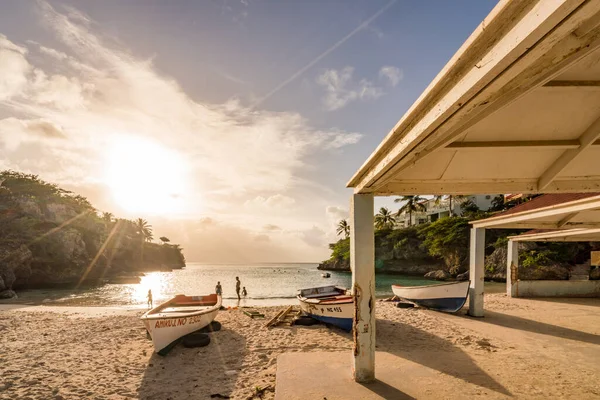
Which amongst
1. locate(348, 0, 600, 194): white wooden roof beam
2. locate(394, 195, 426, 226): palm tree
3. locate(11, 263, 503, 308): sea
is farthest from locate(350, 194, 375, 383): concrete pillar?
locate(394, 195, 426, 226): palm tree

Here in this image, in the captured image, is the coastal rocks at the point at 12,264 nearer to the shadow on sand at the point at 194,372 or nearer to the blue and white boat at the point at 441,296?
the shadow on sand at the point at 194,372

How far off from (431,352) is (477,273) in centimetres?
551

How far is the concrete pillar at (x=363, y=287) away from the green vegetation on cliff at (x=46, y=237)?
124 feet

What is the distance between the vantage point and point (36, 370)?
806 centimetres

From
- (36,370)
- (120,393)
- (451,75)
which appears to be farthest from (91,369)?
(451,75)

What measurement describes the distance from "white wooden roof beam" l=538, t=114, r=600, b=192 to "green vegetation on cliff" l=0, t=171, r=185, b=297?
41.0 meters

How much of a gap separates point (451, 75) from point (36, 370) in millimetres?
10956

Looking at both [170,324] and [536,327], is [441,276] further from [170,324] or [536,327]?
[170,324]

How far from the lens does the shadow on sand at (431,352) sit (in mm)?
6570

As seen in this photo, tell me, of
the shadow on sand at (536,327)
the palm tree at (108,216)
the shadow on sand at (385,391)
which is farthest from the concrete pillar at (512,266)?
the palm tree at (108,216)

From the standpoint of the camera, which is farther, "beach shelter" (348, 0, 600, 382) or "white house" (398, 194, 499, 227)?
"white house" (398, 194, 499, 227)

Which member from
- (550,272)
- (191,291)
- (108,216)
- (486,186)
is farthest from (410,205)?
(108,216)

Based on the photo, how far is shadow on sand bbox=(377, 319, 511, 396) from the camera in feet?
21.6

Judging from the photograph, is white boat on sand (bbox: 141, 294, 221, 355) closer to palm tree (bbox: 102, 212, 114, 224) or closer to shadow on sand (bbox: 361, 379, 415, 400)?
shadow on sand (bbox: 361, 379, 415, 400)
